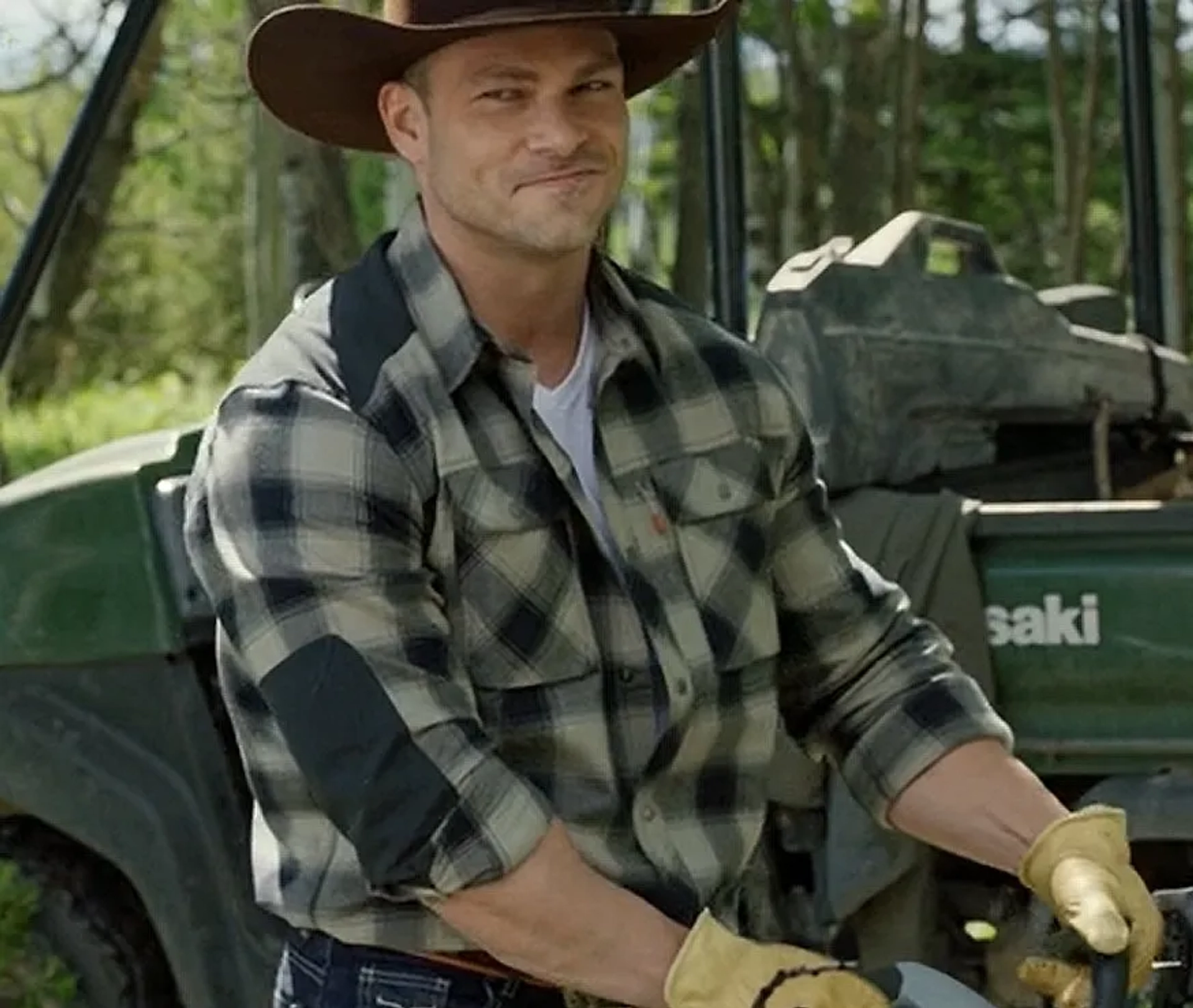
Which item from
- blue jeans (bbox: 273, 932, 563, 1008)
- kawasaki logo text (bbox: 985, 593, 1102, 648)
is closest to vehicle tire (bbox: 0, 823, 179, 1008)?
kawasaki logo text (bbox: 985, 593, 1102, 648)

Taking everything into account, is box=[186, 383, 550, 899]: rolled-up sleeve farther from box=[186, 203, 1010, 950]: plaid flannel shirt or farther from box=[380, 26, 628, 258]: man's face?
box=[380, 26, 628, 258]: man's face

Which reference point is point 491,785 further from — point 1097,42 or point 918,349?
point 1097,42

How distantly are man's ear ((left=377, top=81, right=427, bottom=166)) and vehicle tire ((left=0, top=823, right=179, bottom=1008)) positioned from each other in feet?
6.96

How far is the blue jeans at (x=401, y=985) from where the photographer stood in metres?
2.91

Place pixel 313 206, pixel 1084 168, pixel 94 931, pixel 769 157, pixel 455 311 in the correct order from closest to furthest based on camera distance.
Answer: pixel 455 311 < pixel 94 931 < pixel 313 206 < pixel 1084 168 < pixel 769 157

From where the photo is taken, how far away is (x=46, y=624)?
4703mm

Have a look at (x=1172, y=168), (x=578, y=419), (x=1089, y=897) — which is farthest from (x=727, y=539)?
(x=1172, y=168)

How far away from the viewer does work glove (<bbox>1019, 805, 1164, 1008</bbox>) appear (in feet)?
9.14

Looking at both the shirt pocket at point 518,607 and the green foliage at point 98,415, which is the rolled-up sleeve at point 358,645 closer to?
the shirt pocket at point 518,607

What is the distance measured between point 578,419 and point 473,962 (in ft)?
1.90

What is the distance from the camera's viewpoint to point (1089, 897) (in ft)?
9.27

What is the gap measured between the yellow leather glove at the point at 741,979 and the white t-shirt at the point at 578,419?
47 centimetres

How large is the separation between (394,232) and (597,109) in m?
0.28

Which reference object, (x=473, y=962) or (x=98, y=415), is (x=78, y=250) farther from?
(x=473, y=962)
